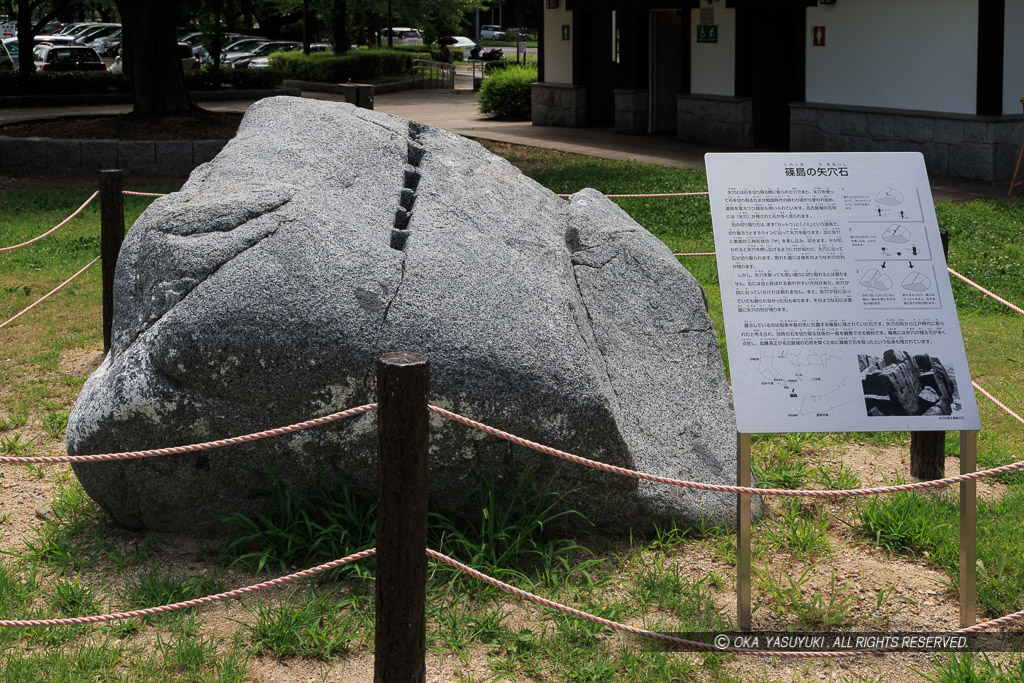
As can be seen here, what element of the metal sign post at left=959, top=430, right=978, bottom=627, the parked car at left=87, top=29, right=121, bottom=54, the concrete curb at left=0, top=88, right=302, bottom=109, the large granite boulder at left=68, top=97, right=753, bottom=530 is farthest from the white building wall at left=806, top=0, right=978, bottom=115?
the parked car at left=87, top=29, right=121, bottom=54

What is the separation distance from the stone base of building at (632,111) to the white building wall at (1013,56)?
761 cm

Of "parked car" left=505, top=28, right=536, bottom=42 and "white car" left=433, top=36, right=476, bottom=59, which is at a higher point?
"parked car" left=505, top=28, right=536, bottom=42

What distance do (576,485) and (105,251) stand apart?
12.9 feet

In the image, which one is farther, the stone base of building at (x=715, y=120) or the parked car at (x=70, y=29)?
the parked car at (x=70, y=29)

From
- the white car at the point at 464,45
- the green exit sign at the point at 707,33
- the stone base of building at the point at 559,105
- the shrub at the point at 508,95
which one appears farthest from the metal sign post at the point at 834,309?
the white car at the point at 464,45

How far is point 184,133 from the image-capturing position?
52.2 feet

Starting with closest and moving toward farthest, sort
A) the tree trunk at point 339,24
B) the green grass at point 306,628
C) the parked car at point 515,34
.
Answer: the green grass at point 306,628, the tree trunk at point 339,24, the parked car at point 515,34

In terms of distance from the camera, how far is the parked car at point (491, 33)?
64.9 meters

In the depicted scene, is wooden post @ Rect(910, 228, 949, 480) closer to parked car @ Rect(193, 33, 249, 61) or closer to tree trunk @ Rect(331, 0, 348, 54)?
tree trunk @ Rect(331, 0, 348, 54)

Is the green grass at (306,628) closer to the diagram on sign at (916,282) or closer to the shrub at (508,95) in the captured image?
the diagram on sign at (916,282)

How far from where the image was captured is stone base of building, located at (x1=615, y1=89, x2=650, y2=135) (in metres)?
20.6

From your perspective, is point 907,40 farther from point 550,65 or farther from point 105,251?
point 105,251

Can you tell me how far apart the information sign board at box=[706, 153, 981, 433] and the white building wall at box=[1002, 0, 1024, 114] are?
11342mm

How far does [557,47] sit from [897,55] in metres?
8.45
